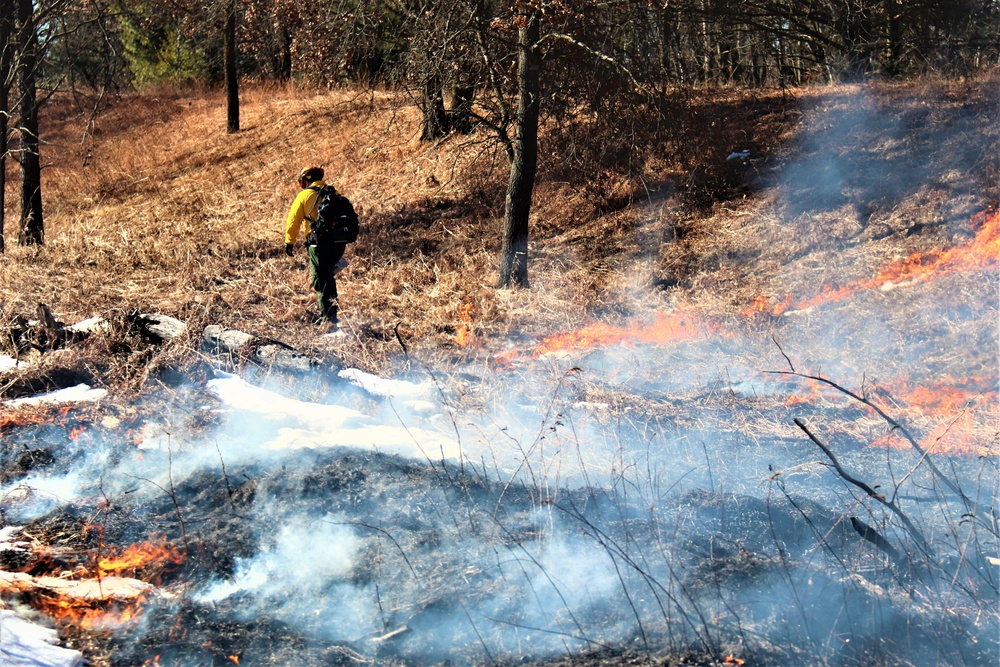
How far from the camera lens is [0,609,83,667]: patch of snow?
12.9 ft

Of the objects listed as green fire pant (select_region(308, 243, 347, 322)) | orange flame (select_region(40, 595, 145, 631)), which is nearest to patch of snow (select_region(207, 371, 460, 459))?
orange flame (select_region(40, 595, 145, 631))

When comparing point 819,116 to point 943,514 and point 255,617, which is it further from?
point 255,617

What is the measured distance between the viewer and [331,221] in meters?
8.70

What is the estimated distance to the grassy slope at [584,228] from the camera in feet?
32.3

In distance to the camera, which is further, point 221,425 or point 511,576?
point 221,425

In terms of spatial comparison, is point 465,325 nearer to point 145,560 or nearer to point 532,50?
point 532,50

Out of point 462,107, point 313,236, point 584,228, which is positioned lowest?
point 584,228

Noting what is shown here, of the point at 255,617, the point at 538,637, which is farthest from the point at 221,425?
the point at 538,637

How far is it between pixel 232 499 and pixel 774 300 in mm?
6493

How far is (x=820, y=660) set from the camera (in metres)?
3.83

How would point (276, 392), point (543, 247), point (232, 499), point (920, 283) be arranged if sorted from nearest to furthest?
point (232, 499) < point (276, 392) < point (920, 283) < point (543, 247)

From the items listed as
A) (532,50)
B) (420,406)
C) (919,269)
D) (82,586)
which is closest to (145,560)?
(82,586)

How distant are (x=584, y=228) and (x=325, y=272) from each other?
14.4 feet

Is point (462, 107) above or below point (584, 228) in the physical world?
above
